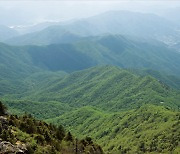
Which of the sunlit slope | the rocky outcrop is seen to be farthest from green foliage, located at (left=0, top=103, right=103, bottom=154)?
the sunlit slope

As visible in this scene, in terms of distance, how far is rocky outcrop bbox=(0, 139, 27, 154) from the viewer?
35469mm

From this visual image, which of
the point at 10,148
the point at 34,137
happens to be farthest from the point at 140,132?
the point at 10,148

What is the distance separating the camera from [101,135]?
179500 millimetres

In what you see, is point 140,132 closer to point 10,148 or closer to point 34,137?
point 34,137

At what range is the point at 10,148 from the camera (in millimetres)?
35969

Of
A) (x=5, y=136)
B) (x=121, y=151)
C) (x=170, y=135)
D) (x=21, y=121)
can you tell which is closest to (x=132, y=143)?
(x=121, y=151)

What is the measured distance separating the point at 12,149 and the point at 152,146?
3939 inches

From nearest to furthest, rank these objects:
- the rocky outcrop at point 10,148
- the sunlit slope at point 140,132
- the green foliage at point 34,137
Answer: the rocky outcrop at point 10,148 < the green foliage at point 34,137 < the sunlit slope at point 140,132

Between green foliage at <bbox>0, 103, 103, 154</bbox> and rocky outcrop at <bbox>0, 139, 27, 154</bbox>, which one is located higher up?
rocky outcrop at <bbox>0, 139, 27, 154</bbox>

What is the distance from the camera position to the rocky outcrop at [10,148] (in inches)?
1396

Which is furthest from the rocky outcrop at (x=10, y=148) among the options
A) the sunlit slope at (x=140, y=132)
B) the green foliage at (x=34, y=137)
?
the sunlit slope at (x=140, y=132)

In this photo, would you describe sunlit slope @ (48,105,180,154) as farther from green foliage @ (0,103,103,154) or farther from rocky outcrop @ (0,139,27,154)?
rocky outcrop @ (0,139,27,154)

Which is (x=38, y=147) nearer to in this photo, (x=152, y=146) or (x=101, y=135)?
(x=152, y=146)

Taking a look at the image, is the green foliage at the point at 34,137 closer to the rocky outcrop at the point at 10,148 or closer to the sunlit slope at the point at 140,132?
the rocky outcrop at the point at 10,148
